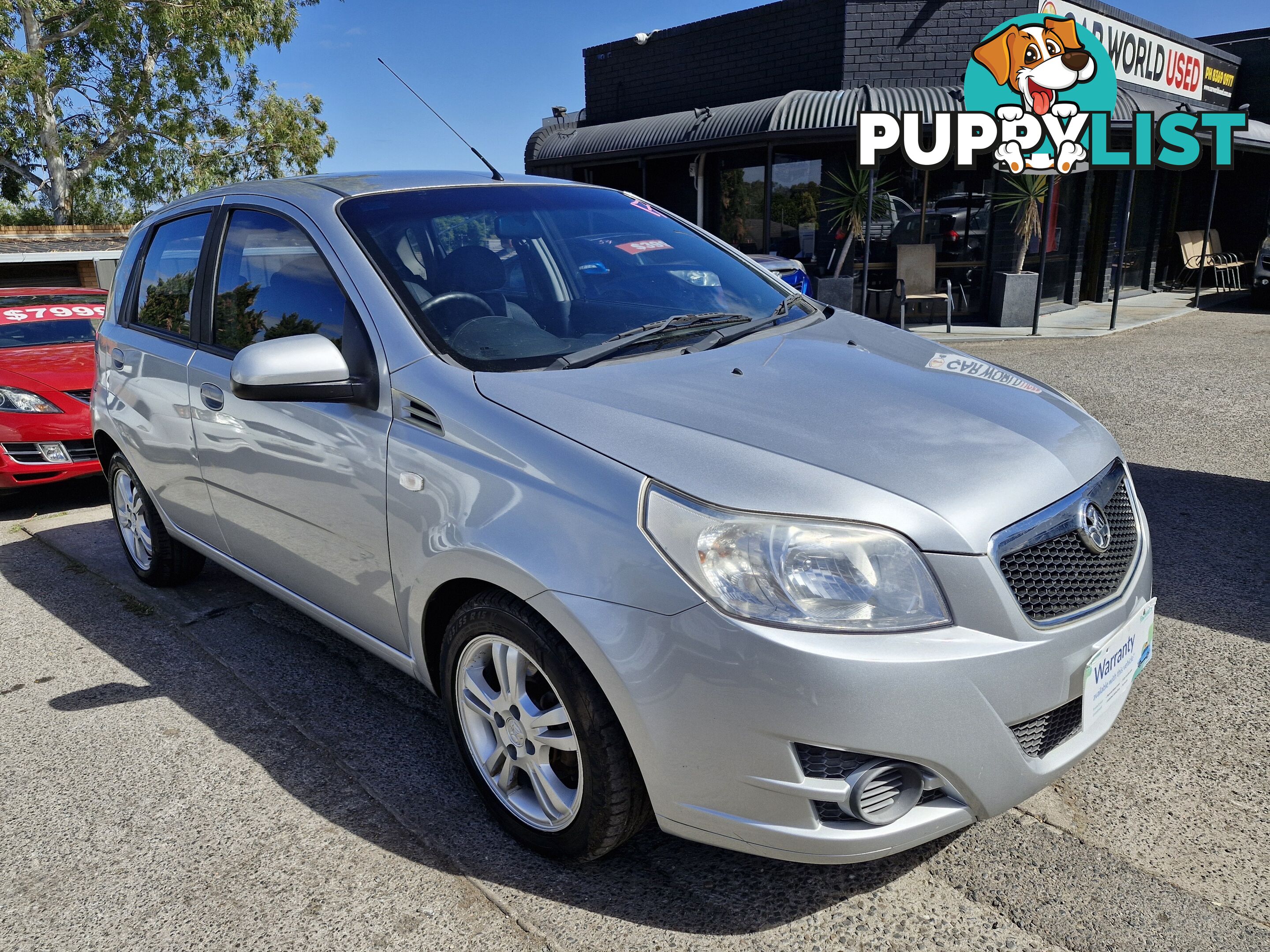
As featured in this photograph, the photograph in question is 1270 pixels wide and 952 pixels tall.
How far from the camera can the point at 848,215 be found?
1420 centimetres

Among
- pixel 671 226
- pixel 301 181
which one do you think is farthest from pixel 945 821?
pixel 301 181

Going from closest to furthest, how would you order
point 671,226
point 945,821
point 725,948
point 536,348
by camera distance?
point 945,821
point 725,948
point 536,348
point 671,226

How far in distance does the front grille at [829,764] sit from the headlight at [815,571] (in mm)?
271

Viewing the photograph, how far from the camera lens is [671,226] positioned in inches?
149

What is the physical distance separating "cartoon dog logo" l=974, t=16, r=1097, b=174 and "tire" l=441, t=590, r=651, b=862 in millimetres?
13372

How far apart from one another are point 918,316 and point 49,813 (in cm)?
1367

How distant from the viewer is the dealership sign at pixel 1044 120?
1314 centimetres

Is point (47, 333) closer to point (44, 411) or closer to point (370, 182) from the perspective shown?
point (44, 411)

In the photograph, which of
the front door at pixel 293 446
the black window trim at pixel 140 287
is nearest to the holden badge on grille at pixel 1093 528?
the front door at pixel 293 446

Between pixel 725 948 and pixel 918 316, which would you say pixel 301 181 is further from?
pixel 918 316

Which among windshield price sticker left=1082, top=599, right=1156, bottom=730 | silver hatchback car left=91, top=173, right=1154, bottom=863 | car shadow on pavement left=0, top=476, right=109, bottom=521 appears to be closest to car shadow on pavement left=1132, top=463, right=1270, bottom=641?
windshield price sticker left=1082, top=599, right=1156, bottom=730

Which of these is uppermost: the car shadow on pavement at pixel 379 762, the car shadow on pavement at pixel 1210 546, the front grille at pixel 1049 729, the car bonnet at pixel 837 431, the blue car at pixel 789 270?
the car bonnet at pixel 837 431

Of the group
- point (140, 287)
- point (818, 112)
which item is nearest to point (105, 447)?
point (140, 287)

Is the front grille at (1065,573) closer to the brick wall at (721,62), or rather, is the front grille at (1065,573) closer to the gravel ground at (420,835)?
the gravel ground at (420,835)
